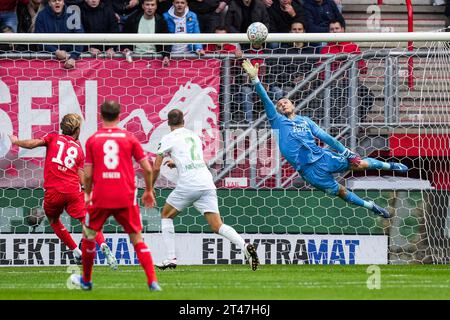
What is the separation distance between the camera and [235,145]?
53.0ft

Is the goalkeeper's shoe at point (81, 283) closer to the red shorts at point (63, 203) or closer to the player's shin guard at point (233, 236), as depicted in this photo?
the player's shin guard at point (233, 236)

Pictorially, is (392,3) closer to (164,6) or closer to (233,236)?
(164,6)

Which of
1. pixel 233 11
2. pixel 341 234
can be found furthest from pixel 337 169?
pixel 233 11

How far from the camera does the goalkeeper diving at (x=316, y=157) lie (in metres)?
14.9

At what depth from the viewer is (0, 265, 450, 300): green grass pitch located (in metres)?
10.8

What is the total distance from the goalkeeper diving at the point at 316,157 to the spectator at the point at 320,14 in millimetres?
3204

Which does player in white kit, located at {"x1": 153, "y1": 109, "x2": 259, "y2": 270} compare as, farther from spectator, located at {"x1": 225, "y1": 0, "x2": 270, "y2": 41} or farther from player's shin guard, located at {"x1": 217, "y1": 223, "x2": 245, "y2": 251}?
spectator, located at {"x1": 225, "y1": 0, "x2": 270, "y2": 41}

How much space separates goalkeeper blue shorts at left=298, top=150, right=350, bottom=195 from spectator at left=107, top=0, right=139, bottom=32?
14.2ft

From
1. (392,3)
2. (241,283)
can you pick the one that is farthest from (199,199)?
(392,3)

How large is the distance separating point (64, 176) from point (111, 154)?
3.86 metres

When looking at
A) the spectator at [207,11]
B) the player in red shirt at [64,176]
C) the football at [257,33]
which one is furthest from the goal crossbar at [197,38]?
the spectator at [207,11]

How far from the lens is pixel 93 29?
677 inches

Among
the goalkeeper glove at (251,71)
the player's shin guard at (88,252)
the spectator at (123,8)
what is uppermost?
the spectator at (123,8)

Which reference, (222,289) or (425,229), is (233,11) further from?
(222,289)
